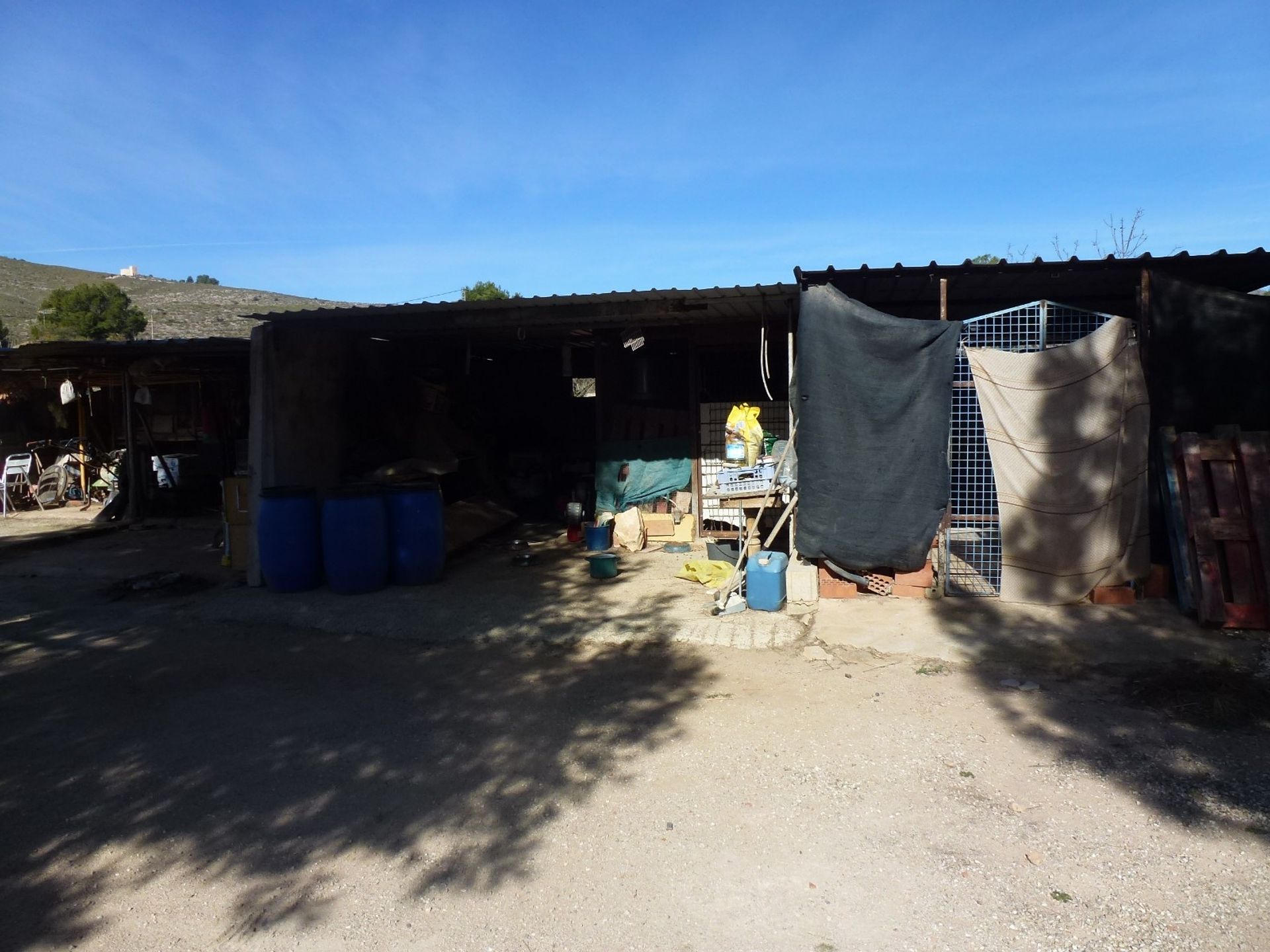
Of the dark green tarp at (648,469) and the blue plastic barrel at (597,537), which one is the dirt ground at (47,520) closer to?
the blue plastic barrel at (597,537)

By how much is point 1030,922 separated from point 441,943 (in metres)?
2.11

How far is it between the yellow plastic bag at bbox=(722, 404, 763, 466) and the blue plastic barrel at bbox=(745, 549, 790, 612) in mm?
1363

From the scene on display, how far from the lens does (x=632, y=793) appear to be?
3.93 m

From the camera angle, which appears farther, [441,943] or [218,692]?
[218,692]

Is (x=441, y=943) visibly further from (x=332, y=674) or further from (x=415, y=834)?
(x=332, y=674)

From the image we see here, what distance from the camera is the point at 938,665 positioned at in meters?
5.57

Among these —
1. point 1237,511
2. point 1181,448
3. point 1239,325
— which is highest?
point 1239,325

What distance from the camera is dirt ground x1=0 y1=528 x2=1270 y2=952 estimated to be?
2971 mm

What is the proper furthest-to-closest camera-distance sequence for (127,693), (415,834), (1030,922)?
(127,693), (415,834), (1030,922)

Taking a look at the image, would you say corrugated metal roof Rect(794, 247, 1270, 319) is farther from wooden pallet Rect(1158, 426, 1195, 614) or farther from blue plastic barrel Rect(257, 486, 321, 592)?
blue plastic barrel Rect(257, 486, 321, 592)

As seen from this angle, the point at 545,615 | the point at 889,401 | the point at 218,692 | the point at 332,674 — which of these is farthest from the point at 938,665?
the point at 218,692

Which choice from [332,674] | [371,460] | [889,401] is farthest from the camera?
[371,460]

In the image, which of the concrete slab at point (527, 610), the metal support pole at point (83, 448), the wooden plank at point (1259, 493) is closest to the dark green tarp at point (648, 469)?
the concrete slab at point (527, 610)

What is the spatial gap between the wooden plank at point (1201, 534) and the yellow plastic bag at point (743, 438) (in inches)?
140
